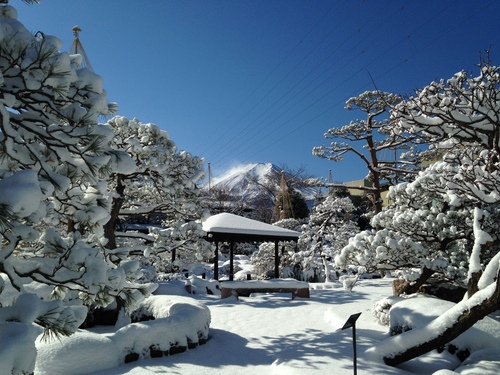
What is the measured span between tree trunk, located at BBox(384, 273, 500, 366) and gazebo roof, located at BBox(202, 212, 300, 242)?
10590 millimetres

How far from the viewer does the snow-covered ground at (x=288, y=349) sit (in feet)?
16.4

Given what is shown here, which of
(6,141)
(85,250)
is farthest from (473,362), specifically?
(6,141)

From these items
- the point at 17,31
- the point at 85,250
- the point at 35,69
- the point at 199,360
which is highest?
the point at 17,31

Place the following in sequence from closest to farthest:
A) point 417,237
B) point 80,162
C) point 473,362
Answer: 1. point 80,162
2. point 473,362
3. point 417,237

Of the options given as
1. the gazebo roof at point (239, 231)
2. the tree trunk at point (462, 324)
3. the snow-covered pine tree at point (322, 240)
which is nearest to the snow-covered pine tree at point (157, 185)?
the gazebo roof at point (239, 231)

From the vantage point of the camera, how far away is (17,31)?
8.11 ft

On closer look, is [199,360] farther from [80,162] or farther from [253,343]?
[80,162]

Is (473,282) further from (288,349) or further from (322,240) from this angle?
(322,240)

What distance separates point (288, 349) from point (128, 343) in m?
2.67

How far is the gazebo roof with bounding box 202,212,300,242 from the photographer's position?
1503cm

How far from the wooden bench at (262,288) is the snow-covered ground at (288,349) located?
1.74m

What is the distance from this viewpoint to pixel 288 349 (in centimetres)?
637

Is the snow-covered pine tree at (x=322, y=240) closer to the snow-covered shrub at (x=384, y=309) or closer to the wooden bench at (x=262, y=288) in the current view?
the wooden bench at (x=262, y=288)

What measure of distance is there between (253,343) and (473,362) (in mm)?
3854
